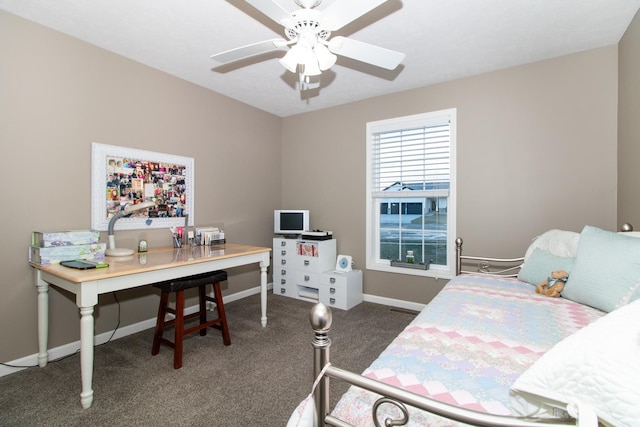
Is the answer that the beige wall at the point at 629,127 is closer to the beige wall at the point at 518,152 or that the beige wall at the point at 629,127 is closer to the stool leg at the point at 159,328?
the beige wall at the point at 518,152

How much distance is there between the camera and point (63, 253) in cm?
215

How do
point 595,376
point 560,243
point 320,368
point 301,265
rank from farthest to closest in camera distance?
point 301,265 < point 560,243 < point 320,368 < point 595,376

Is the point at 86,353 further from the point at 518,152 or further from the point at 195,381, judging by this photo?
the point at 518,152

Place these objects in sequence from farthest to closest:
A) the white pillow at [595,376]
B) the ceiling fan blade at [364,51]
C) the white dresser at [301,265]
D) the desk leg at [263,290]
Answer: the white dresser at [301,265] < the desk leg at [263,290] < the ceiling fan blade at [364,51] < the white pillow at [595,376]

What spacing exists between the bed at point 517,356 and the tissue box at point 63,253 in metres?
1.96

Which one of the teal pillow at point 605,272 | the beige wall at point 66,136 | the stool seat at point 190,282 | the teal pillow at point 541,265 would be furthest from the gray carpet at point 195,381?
the teal pillow at point 605,272

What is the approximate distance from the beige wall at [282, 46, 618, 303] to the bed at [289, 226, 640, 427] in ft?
2.21

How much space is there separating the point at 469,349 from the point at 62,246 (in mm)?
2589

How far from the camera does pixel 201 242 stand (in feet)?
10.4

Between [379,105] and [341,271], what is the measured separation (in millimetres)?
2060

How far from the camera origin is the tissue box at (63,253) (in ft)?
6.85

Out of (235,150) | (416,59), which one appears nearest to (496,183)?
(416,59)

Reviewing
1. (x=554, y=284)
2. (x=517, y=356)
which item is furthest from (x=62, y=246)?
(x=554, y=284)

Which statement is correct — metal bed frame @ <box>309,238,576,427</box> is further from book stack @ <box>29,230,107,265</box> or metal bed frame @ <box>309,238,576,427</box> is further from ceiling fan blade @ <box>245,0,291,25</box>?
book stack @ <box>29,230,107,265</box>
